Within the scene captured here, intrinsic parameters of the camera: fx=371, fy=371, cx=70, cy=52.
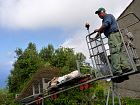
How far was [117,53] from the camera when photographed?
27.2 feet

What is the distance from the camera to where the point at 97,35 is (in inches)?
337

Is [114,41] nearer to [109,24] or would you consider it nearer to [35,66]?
[109,24]

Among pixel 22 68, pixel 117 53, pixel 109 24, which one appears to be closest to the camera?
pixel 117 53

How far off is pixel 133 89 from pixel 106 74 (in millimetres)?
17658

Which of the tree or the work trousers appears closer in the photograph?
the work trousers

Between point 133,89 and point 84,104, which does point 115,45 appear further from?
point 133,89

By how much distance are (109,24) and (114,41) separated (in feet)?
1.42

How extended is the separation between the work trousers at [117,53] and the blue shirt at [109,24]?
0.14 m

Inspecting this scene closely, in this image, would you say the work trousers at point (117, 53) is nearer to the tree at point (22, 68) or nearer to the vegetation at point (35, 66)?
the vegetation at point (35, 66)

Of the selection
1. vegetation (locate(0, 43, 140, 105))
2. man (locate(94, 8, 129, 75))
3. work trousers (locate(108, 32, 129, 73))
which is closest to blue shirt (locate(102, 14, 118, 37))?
man (locate(94, 8, 129, 75))

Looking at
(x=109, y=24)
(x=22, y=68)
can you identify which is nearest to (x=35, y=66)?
(x=22, y=68)

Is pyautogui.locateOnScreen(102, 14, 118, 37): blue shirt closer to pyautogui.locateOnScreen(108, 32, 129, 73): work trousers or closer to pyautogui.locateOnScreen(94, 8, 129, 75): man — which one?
pyautogui.locateOnScreen(94, 8, 129, 75): man

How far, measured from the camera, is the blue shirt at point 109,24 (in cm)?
851

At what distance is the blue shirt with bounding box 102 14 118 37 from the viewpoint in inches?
335
